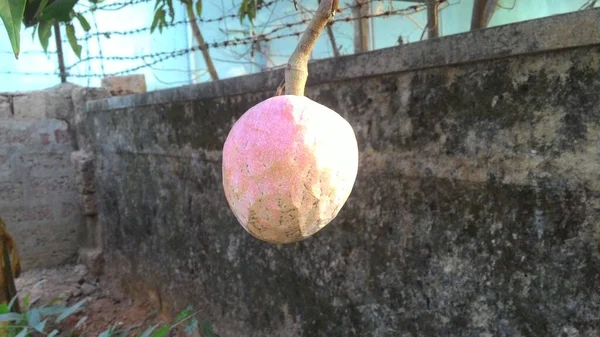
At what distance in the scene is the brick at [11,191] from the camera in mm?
3797

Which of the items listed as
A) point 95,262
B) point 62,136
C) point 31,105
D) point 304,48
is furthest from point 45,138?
point 304,48

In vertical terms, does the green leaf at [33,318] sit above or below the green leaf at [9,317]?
below

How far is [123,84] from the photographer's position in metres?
4.05

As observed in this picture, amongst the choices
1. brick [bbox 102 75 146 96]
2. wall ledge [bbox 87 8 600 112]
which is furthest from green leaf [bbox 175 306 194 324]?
brick [bbox 102 75 146 96]

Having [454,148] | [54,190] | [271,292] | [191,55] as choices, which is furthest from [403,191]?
[191,55]

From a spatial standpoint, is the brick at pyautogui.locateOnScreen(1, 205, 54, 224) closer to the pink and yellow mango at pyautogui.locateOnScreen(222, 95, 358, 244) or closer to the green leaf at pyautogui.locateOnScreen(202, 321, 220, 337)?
the green leaf at pyautogui.locateOnScreen(202, 321, 220, 337)

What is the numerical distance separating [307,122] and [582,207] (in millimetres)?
836

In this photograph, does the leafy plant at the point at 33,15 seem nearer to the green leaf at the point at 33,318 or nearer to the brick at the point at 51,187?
the green leaf at the point at 33,318

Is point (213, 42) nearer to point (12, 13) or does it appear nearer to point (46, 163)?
point (46, 163)

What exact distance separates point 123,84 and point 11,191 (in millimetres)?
1061

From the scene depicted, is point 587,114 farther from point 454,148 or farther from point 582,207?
point 454,148

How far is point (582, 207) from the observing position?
1.28m

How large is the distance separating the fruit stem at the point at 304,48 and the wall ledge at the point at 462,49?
78 centimetres

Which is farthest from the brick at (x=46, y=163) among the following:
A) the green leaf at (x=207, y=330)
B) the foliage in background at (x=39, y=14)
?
the green leaf at (x=207, y=330)
